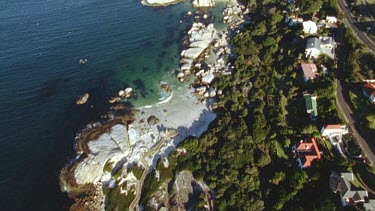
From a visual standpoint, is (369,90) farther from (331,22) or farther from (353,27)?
(331,22)

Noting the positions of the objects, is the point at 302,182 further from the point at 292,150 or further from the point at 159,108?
the point at 159,108

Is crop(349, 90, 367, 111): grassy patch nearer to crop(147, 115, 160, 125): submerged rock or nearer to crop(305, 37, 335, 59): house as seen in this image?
crop(305, 37, 335, 59): house

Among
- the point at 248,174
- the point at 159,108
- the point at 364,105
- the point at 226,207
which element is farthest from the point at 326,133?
the point at 159,108

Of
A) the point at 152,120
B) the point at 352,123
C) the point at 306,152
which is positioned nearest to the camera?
the point at 306,152

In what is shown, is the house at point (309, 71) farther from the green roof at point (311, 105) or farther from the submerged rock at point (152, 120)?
the submerged rock at point (152, 120)

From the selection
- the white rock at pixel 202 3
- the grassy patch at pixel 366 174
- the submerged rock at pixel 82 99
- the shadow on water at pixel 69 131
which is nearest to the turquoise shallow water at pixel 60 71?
the shadow on water at pixel 69 131

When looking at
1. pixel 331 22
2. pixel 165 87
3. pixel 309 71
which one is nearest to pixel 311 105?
pixel 309 71

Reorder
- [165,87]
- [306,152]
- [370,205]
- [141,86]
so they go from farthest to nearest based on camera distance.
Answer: [141,86] < [165,87] < [306,152] < [370,205]

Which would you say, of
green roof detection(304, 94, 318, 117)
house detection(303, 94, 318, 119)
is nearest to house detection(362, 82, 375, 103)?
house detection(303, 94, 318, 119)
